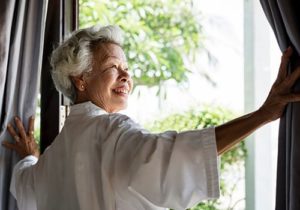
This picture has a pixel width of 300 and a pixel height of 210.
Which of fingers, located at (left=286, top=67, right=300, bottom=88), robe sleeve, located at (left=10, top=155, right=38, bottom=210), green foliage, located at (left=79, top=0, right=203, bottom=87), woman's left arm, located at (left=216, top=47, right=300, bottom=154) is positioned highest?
green foliage, located at (left=79, top=0, right=203, bottom=87)

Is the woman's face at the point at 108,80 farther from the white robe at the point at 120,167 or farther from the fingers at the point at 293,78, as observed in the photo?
the fingers at the point at 293,78

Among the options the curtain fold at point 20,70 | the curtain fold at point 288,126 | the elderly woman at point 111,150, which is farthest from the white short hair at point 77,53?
the curtain fold at point 288,126

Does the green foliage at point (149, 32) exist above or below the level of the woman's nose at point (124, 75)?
above

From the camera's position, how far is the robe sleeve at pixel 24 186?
64.0 inches

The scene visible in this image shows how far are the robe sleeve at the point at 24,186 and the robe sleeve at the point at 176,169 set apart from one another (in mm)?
576

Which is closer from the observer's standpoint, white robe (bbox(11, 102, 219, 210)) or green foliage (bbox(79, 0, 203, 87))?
white robe (bbox(11, 102, 219, 210))

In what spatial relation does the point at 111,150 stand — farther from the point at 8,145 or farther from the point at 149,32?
the point at 149,32

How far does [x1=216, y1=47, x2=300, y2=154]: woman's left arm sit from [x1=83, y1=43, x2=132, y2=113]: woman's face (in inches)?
16.3

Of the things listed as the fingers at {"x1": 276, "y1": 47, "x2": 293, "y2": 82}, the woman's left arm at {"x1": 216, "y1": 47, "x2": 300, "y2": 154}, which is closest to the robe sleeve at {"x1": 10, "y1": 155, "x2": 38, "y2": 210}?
Result: the woman's left arm at {"x1": 216, "y1": 47, "x2": 300, "y2": 154}

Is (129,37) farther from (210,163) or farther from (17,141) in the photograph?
(210,163)

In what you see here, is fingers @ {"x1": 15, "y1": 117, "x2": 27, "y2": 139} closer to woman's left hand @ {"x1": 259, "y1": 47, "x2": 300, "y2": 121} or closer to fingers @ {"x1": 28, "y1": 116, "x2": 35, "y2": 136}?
fingers @ {"x1": 28, "y1": 116, "x2": 35, "y2": 136}

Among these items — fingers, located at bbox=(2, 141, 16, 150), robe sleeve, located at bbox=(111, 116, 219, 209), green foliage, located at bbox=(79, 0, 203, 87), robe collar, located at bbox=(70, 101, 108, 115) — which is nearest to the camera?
robe sleeve, located at bbox=(111, 116, 219, 209)

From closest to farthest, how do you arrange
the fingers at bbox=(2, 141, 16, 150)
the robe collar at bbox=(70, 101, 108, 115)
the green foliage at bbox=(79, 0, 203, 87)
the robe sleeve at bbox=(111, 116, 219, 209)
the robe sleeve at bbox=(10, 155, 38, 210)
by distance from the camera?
the robe sleeve at bbox=(111, 116, 219, 209) < the robe collar at bbox=(70, 101, 108, 115) < the robe sleeve at bbox=(10, 155, 38, 210) < the fingers at bbox=(2, 141, 16, 150) < the green foliage at bbox=(79, 0, 203, 87)

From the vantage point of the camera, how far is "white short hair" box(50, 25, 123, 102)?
146cm
